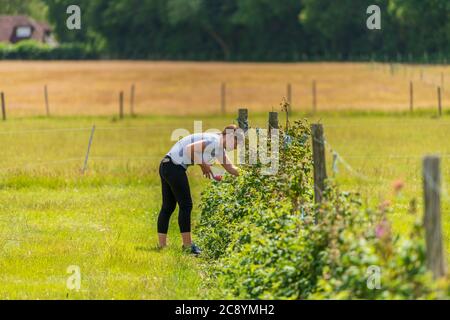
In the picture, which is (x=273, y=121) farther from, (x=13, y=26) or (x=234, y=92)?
(x=13, y=26)

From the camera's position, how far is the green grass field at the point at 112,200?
11.3m

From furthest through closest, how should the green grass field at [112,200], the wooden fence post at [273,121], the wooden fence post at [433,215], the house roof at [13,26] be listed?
the house roof at [13,26] < the wooden fence post at [273,121] < the green grass field at [112,200] < the wooden fence post at [433,215]

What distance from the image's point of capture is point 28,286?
11.0 metres

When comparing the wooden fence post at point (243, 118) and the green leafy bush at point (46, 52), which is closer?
the wooden fence post at point (243, 118)

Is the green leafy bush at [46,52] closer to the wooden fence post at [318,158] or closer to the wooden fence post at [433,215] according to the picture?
the wooden fence post at [318,158]

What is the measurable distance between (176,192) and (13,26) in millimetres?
135197

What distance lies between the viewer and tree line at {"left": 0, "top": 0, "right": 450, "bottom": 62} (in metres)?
96.4

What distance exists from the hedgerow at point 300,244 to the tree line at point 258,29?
8064 centimetres

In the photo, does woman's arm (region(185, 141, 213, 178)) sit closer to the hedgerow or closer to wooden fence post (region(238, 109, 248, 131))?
the hedgerow

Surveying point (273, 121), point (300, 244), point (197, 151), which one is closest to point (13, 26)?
point (273, 121)

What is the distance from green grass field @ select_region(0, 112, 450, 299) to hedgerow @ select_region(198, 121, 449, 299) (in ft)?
1.11

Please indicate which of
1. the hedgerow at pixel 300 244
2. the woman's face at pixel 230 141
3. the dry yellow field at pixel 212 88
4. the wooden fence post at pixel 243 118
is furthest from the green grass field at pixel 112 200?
the dry yellow field at pixel 212 88

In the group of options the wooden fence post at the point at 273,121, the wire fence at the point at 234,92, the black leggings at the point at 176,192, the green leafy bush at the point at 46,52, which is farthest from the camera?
the green leafy bush at the point at 46,52
